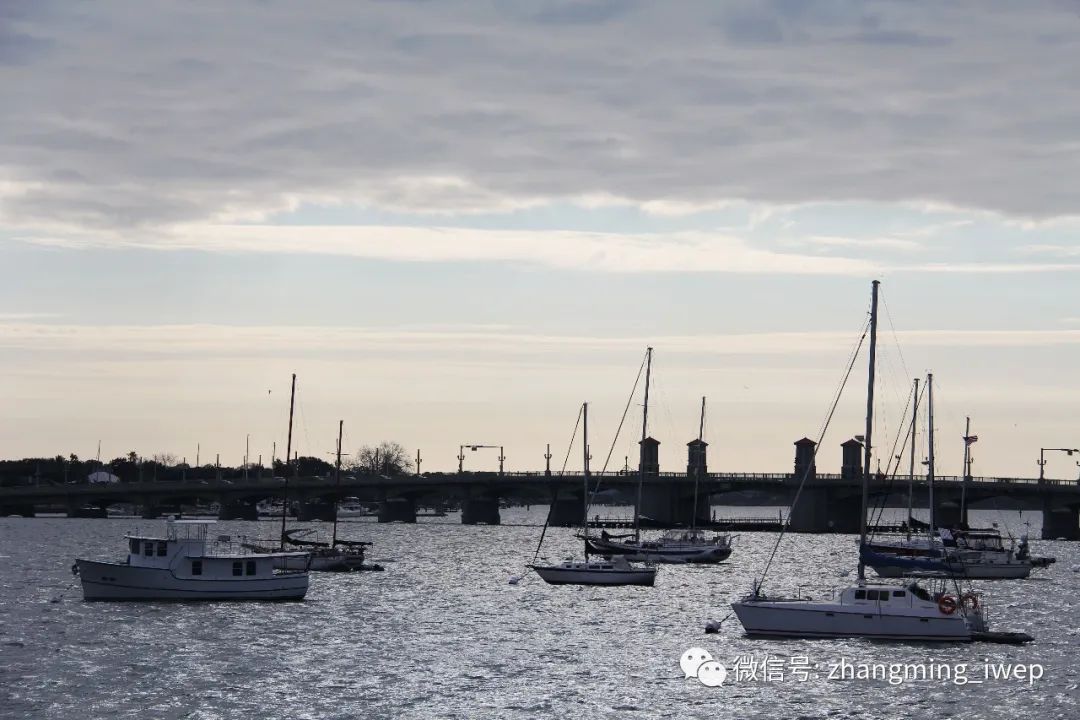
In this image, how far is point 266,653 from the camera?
71.0 metres

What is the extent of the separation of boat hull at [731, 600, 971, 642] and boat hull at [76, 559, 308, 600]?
1298 inches

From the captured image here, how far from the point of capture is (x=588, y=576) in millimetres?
111250

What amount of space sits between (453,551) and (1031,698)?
113579 mm

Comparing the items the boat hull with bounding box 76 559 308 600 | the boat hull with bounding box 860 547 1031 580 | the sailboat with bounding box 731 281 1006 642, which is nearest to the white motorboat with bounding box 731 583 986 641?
the sailboat with bounding box 731 281 1006 642

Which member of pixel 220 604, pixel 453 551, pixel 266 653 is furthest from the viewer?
pixel 453 551

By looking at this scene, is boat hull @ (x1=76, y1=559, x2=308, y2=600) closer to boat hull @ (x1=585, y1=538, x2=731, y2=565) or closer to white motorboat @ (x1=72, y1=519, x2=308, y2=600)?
white motorboat @ (x1=72, y1=519, x2=308, y2=600)

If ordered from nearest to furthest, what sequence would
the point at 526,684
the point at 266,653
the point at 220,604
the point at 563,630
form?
1. the point at 526,684
2. the point at 266,653
3. the point at 563,630
4. the point at 220,604

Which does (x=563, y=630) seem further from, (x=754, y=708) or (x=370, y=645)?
(x=754, y=708)

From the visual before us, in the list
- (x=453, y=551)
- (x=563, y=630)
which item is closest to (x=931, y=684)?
(x=563, y=630)

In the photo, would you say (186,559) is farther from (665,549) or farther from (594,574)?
(665,549)

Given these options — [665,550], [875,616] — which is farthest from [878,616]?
[665,550]

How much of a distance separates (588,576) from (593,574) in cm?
36

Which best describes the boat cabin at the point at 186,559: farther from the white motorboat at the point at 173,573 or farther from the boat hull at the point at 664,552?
the boat hull at the point at 664,552

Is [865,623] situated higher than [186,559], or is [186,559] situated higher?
[186,559]
